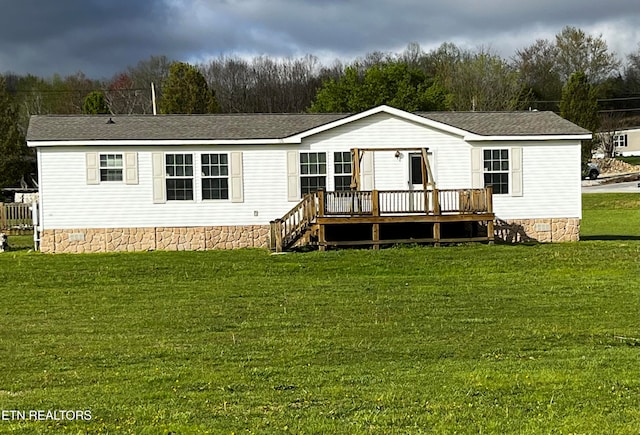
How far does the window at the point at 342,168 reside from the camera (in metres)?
22.4

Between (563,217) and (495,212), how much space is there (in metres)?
1.93

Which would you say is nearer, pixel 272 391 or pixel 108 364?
pixel 272 391

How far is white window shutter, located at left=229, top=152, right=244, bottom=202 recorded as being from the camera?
22.5m

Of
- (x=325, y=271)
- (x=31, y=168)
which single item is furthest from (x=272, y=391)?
(x=31, y=168)

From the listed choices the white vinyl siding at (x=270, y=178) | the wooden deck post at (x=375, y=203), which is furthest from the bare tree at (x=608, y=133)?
the wooden deck post at (x=375, y=203)

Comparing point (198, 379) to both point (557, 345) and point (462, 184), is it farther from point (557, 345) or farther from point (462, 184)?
point (462, 184)

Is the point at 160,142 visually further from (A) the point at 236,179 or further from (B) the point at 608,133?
(B) the point at 608,133

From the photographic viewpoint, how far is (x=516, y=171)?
901 inches

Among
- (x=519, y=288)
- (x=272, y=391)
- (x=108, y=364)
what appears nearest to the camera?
(x=272, y=391)

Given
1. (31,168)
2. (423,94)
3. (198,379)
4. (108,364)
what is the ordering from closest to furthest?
(198,379), (108,364), (423,94), (31,168)

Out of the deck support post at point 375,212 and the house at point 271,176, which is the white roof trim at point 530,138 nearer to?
the house at point 271,176

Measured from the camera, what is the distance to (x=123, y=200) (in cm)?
2217

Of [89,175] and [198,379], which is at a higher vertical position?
[89,175]

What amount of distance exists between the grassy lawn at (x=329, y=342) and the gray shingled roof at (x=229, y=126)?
434 centimetres
